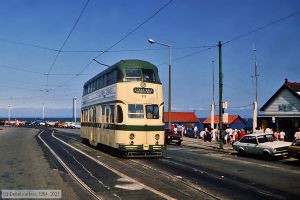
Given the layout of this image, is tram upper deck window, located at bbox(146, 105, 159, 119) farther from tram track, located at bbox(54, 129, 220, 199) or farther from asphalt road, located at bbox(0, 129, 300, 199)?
tram track, located at bbox(54, 129, 220, 199)

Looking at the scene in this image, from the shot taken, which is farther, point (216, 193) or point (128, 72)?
point (128, 72)

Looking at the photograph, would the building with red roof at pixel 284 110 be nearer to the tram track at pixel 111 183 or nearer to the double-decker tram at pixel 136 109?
the double-decker tram at pixel 136 109

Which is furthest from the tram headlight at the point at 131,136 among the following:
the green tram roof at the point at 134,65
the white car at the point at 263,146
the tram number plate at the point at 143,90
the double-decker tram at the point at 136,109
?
the white car at the point at 263,146

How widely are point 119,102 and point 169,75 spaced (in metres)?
16.9

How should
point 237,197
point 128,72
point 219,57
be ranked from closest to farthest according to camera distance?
point 237,197 → point 128,72 → point 219,57

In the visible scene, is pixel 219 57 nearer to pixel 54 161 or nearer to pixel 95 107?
pixel 95 107

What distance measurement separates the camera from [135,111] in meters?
20.0

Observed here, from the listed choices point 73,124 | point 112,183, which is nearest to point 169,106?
point 112,183

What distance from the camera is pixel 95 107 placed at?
25.4 meters

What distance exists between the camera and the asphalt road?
11.1 m

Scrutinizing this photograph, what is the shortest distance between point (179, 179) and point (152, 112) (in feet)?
23.0

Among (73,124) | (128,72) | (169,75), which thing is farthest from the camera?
(73,124)

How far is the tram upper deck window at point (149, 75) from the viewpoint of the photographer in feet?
67.1

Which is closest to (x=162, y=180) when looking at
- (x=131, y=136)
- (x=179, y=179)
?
(x=179, y=179)
